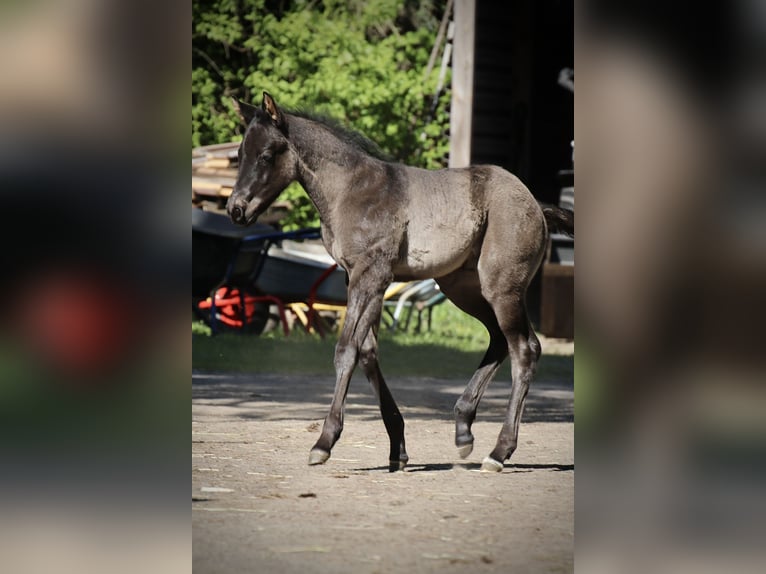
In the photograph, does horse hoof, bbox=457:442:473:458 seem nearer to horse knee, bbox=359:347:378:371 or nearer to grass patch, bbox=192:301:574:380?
horse knee, bbox=359:347:378:371

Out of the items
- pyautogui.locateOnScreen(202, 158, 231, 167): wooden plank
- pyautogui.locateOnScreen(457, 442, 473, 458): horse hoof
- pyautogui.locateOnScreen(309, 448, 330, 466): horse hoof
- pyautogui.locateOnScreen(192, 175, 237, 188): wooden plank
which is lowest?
pyautogui.locateOnScreen(457, 442, 473, 458): horse hoof

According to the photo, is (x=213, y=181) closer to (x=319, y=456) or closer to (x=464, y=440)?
(x=464, y=440)

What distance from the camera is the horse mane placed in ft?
20.6

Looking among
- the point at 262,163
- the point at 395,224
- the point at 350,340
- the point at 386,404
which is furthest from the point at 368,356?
the point at 262,163

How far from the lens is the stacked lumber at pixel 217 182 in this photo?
17.0 metres

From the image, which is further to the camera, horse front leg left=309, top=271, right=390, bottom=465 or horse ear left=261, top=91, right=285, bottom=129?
horse ear left=261, top=91, right=285, bottom=129

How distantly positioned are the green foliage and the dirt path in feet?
34.2

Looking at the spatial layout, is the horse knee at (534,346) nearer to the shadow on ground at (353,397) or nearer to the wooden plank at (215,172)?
the shadow on ground at (353,397)

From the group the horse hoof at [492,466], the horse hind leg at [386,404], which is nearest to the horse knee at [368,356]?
the horse hind leg at [386,404]
